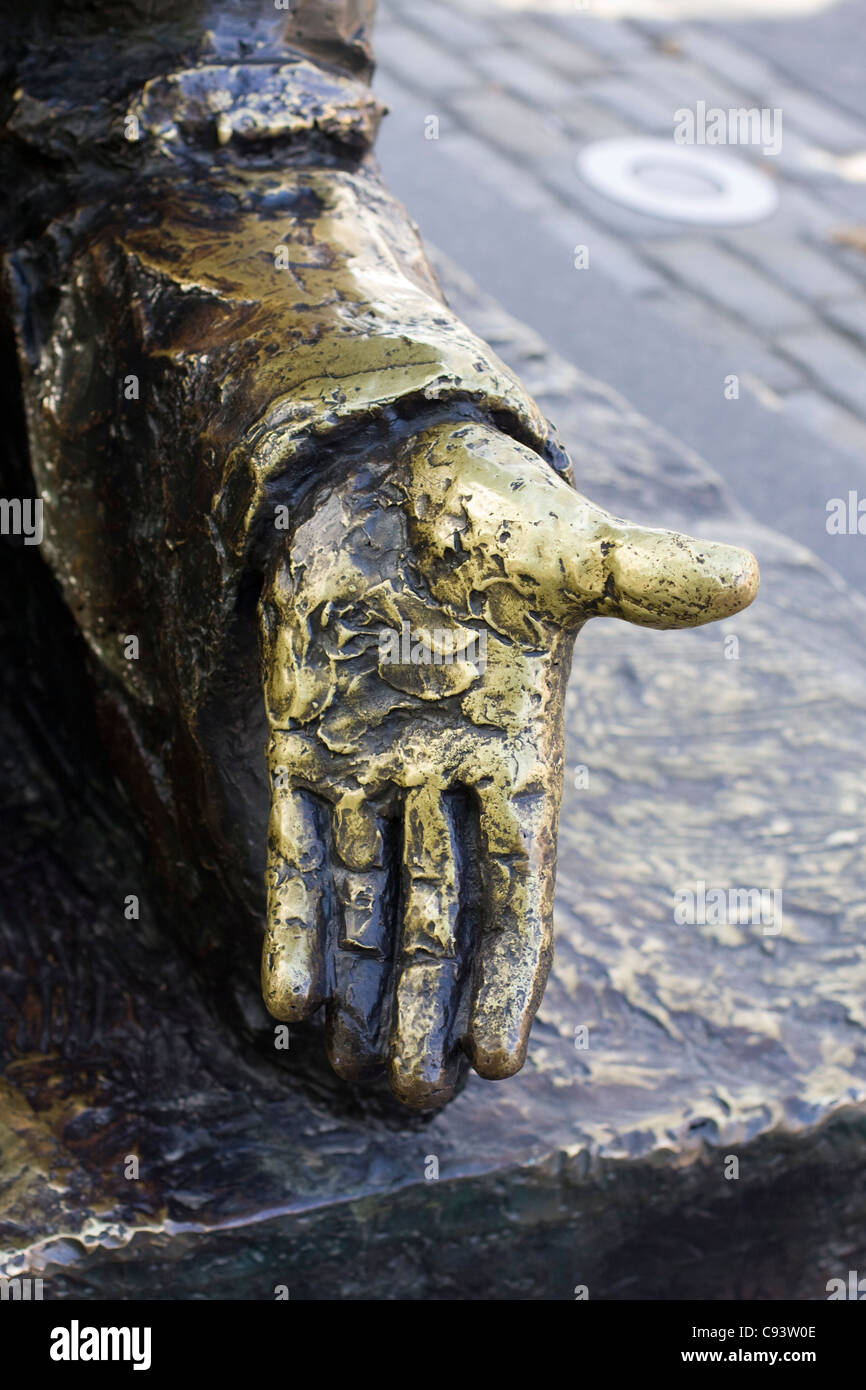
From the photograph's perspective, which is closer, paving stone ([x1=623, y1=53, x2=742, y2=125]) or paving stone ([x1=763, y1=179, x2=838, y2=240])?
paving stone ([x1=763, y1=179, x2=838, y2=240])

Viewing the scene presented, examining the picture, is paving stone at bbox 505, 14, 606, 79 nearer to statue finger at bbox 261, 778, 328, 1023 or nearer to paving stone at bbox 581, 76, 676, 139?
paving stone at bbox 581, 76, 676, 139

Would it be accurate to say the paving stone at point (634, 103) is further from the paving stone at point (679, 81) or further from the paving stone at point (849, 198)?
the paving stone at point (849, 198)

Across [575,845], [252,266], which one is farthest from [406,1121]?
[252,266]

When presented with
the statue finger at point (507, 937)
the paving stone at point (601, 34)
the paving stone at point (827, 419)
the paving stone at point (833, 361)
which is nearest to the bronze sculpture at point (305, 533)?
the statue finger at point (507, 937)

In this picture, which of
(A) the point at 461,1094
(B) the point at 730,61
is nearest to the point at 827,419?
(B) the point at 730,61

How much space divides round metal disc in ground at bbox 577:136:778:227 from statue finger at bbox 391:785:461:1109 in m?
3.35

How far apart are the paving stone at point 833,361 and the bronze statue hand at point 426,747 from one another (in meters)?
2.63

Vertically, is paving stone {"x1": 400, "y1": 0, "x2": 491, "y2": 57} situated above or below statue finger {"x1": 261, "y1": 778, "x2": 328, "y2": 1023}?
above

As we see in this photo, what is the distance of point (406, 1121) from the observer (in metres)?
1.46

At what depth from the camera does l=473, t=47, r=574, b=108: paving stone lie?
4.57 metres

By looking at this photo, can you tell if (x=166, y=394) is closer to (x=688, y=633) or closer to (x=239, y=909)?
(x=239, y=909)

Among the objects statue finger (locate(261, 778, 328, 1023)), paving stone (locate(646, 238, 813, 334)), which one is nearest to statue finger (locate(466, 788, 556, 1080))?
statue finger (locate(261, 778, 328, 1023))

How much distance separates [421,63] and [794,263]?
1.37 meters

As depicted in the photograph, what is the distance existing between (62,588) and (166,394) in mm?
244
